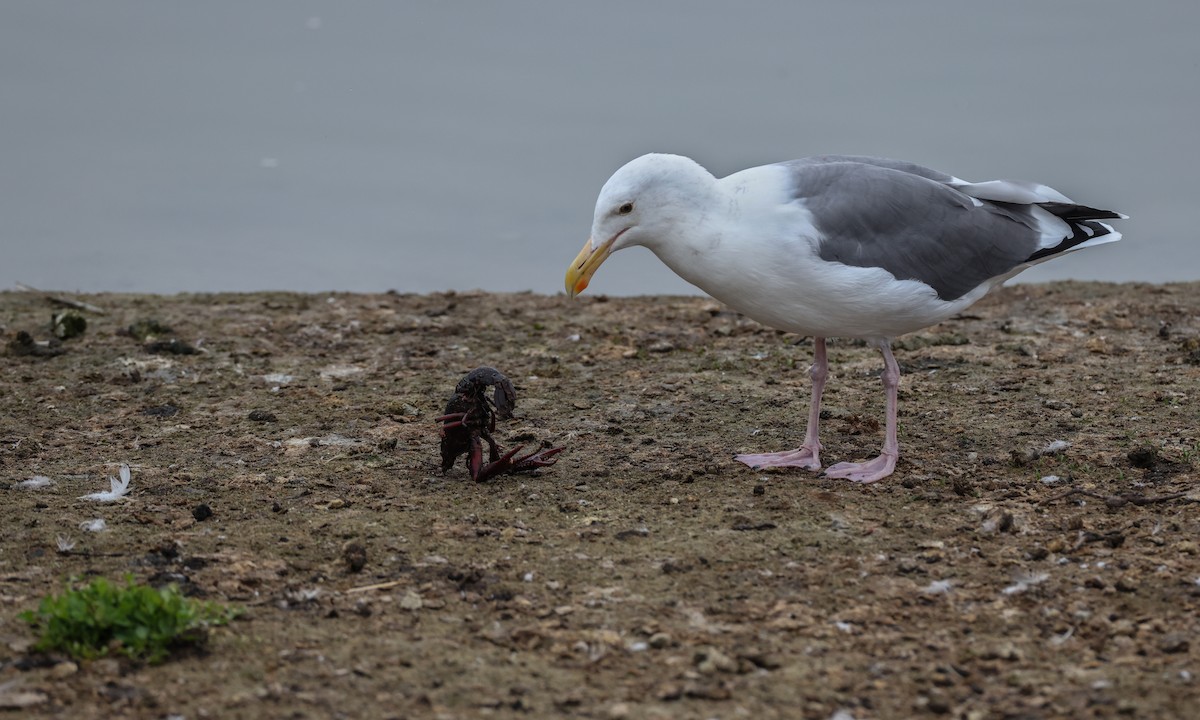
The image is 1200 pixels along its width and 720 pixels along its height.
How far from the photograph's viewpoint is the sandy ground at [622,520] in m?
3.86

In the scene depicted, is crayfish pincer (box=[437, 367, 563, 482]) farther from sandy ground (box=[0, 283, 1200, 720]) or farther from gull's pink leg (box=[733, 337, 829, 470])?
gull's pink leg (box=[733, 337, 829, 470])

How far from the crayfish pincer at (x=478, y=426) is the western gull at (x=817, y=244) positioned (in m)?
0.59

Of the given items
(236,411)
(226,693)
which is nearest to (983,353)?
(236,411)

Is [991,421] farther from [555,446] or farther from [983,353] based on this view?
[555,446]

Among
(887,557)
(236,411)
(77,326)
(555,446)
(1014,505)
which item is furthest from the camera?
(77,326)

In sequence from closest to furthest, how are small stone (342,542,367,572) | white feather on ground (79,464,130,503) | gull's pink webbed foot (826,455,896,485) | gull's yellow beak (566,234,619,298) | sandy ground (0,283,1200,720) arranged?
sandy ground (0,283,1200,720)
small stone (342,542,367,572)
white feather on ground (79,464,130,503)
gull's yellow beak (566,234,619,298)
gull's pink webbed foot (826,455,896,485)

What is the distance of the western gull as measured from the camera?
5738 mm

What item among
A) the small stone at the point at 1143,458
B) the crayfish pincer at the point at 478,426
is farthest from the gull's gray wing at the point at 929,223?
the crayfish pincer at the point at 478,426

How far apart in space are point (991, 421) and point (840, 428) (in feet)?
2.61

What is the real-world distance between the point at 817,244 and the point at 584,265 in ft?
3.47

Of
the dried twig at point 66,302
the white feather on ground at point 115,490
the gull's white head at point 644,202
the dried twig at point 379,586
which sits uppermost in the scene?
the gull's white head at point 644,202

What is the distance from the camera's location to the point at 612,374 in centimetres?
789

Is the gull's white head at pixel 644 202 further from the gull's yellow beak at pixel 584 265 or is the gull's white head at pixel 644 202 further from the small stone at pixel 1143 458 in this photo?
the small stone at pixel 1143 458

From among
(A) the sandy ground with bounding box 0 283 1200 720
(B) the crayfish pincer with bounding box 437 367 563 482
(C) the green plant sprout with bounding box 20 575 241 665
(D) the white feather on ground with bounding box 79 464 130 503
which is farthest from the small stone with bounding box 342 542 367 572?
(D) the white feather on ground with bounding box 79 464 130 503
